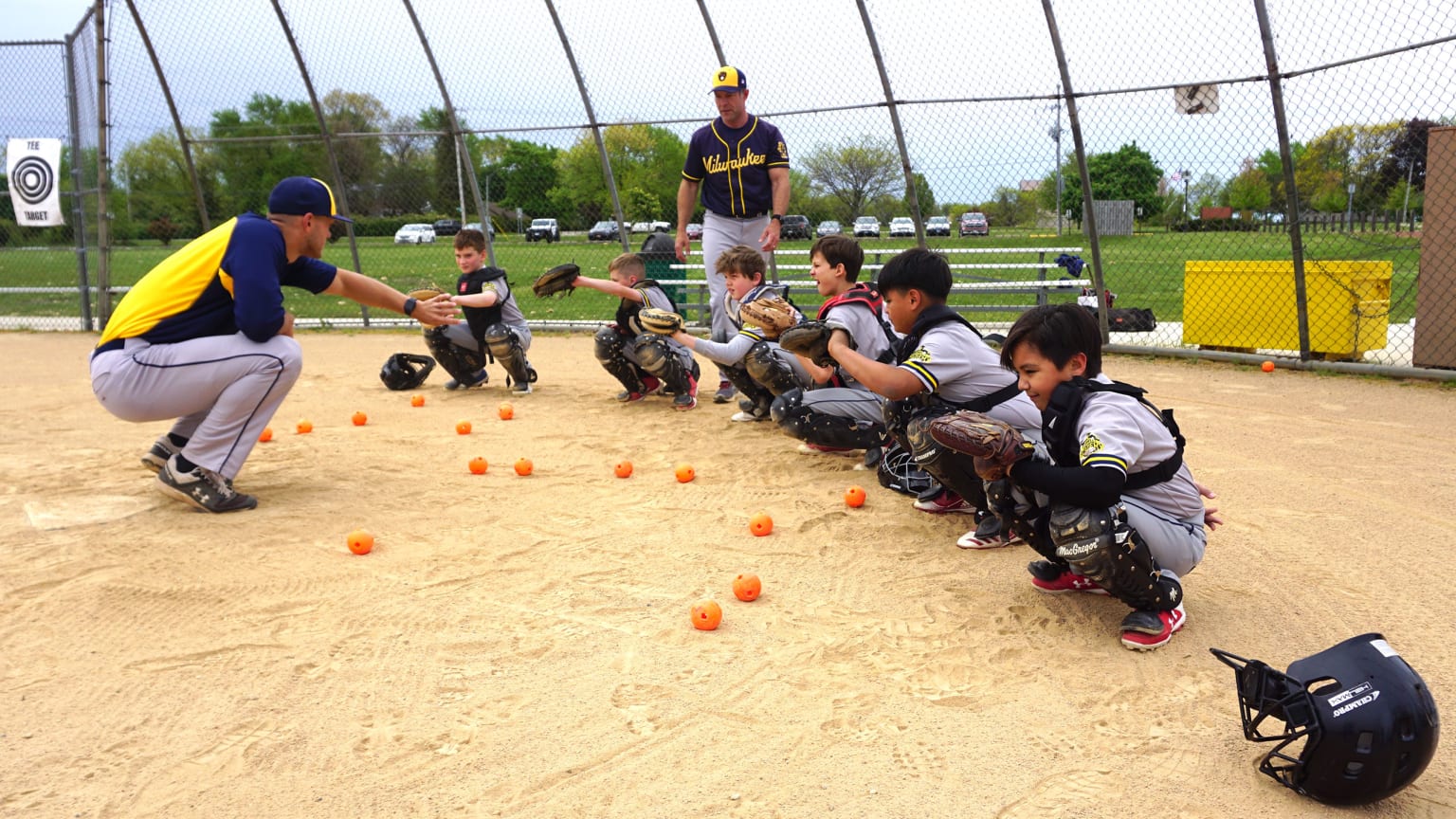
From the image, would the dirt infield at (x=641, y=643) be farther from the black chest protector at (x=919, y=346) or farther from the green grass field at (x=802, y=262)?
the green grass field at (x=802, y=262)

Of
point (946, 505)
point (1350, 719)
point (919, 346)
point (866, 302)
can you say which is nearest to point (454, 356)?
point (866, 302)

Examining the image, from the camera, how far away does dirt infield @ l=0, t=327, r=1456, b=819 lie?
2.73m

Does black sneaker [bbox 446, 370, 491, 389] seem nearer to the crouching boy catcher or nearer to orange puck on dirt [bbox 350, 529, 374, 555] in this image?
orange puck on dirt [bbox 350, 529, 374, 555]

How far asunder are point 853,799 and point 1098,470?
1.37m

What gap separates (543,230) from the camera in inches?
621

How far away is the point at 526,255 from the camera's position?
1600cm

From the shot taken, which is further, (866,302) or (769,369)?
(769,369)

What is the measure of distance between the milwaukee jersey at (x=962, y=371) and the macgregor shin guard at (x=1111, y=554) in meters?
1.17

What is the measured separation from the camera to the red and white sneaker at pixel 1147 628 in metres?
3.52

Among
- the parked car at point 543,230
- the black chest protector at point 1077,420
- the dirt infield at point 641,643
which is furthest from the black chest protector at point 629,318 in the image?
the parked car at point 543,230

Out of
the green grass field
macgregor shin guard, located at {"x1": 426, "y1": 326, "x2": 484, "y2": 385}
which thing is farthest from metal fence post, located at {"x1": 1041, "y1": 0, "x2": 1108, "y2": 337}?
macgregor shin guard, located at {"x1": 426, "y1": 326, "x2": 484, "y2": 385}

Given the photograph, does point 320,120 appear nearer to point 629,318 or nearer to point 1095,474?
point 629,318

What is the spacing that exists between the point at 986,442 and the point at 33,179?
1482 cm

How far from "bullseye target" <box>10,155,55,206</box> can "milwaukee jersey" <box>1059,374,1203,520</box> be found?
14719mm
